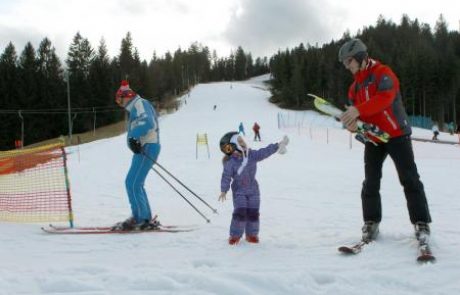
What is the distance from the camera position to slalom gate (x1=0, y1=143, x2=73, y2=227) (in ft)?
23.8

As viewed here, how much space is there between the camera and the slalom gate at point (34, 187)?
23.8 ft

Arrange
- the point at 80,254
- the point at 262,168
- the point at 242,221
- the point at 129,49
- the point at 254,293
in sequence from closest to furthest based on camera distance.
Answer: the point at 254,293 < the point at 80,254 < the point at 242,221 < the point at 262,168 < the point at 129,49

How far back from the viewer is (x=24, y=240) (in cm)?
563

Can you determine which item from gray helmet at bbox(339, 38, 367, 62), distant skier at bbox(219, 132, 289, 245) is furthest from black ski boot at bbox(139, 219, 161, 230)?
gray helmet at bbox(339, 38, 367, 62)

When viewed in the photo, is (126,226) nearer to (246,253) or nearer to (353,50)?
(246,253)

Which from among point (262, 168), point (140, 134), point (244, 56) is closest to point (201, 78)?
point (244, 56)

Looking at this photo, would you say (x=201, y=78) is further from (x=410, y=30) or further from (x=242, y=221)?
(x=242, y=221)

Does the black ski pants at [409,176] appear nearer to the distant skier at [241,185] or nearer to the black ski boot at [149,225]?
the distant skier at [241,185]

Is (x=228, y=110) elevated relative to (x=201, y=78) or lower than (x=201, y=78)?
lower

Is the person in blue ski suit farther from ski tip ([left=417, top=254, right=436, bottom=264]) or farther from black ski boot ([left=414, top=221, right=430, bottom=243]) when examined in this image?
ski tip ([left=417, top=254, right=436, bottom=264])

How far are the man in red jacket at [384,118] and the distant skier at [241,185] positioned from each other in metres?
1.29

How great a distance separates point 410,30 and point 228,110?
60.7m

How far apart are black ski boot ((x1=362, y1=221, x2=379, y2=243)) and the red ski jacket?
3.05ft

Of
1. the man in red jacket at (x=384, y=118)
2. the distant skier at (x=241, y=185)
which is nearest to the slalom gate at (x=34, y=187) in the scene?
the distant skier at (x=241, y=185)
